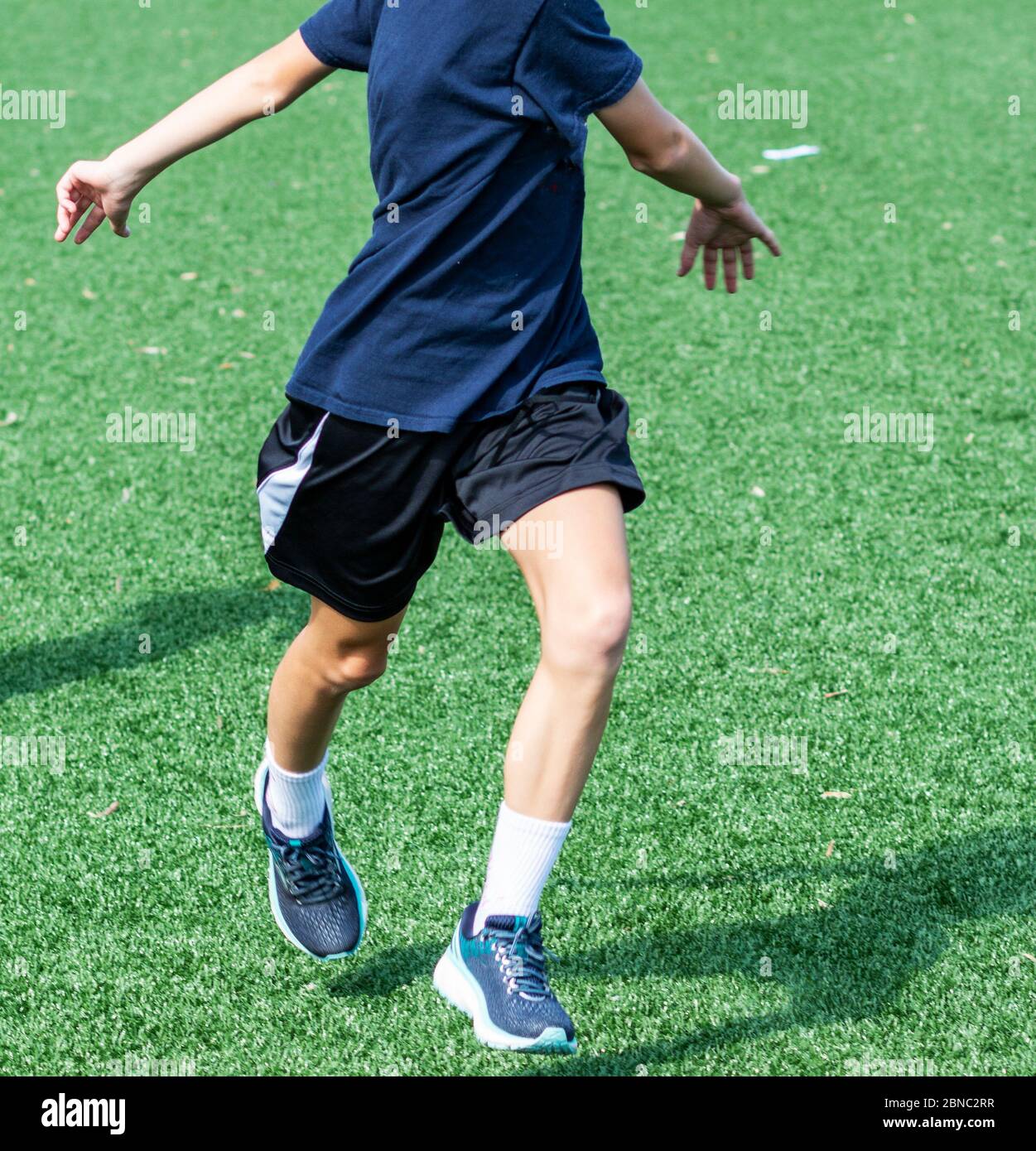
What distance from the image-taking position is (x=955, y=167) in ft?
28.4

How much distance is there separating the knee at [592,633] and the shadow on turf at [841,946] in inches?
35.4

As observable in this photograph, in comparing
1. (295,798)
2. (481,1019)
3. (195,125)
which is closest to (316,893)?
(295,798)

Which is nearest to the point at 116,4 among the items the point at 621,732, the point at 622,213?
the point at 622,213

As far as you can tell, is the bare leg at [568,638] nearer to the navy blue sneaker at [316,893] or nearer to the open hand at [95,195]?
the navy blue sneaker at [316,893]

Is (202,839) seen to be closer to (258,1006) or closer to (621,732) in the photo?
(258,1006)

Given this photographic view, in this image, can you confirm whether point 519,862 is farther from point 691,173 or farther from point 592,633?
point 691,173

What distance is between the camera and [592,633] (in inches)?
89.4

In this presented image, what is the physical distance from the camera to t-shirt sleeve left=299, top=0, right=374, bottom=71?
250cm

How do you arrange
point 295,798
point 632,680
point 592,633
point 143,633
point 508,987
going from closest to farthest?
point 592,633 < point 508,987 < point 295,798 < point 632,680 < point 143,633

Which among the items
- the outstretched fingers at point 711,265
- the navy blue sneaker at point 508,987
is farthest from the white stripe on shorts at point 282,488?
the outstretched fingers at point 711,265

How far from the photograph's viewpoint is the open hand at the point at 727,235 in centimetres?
278

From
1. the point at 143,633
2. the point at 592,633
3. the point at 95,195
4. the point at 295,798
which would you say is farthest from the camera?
the point at 143,633

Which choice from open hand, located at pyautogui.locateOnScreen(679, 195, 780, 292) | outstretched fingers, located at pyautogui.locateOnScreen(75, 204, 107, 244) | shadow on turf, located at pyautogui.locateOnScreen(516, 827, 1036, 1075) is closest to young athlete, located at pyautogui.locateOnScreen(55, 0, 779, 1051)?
open hand, located at pyautogui.locateOnScreen(679, 195, 780, 292)

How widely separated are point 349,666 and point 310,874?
1.58 ft
